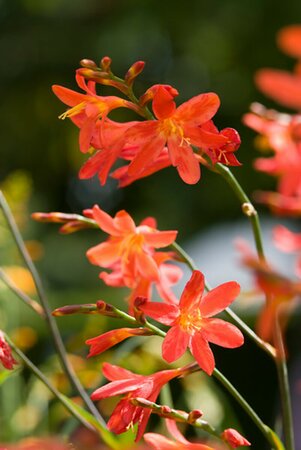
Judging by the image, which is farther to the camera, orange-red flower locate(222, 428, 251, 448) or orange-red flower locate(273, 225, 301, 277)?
orange-red flower locate(273, 225, 301, 277)

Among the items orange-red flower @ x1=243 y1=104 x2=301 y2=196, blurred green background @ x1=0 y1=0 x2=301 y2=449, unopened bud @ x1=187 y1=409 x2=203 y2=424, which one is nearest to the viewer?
unopened bud @ x1=187 y1=409 x2=203 y2=424

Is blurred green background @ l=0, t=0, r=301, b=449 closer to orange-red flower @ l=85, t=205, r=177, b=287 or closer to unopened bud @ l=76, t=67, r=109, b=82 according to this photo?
orange-red flower @ l=85, t=205, r=177, b=287

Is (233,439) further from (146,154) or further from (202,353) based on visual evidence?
(146,154)

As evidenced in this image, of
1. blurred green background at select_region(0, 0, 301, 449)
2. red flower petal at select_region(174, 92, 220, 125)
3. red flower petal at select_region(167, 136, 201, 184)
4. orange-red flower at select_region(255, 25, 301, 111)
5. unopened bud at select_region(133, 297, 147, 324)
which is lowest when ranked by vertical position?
blurred green background at select_region(0, 0, 301, 449)

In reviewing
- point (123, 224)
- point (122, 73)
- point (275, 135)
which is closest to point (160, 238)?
point (123, 224)

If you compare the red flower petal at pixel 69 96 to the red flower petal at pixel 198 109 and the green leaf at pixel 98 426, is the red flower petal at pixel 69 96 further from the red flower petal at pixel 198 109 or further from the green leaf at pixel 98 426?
the green leaf at pixel 98 426

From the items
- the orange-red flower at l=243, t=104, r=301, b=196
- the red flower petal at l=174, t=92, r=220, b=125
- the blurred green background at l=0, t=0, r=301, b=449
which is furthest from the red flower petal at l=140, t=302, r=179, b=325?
the blurred green background at l=0, t=0, r=301, b=449
